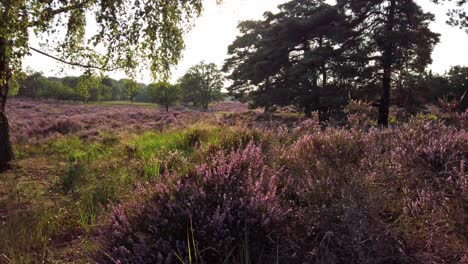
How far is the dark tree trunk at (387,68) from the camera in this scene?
17.9 metres

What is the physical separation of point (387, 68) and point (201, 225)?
19455 mm

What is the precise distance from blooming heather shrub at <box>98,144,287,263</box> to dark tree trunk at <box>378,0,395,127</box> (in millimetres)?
17452

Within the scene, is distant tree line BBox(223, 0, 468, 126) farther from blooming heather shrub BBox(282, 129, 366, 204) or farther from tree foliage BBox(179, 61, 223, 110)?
tree foliage BBox(179, 61, 223, 110)

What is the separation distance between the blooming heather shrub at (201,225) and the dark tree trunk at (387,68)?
687 inches

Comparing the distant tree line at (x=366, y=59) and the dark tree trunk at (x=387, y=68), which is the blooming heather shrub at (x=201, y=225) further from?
the dark tree trunk at (x=387, y=68)

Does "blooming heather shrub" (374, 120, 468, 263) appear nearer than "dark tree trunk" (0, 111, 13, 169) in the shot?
Yes

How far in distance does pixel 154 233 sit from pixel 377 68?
1995 cm

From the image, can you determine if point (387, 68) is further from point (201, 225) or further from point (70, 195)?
point (201, 225)

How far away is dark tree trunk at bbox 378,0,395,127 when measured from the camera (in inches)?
706

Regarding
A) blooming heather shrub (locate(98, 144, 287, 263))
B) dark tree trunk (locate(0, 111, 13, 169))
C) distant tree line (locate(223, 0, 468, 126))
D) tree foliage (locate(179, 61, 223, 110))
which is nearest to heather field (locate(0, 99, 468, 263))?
blooming heather shrub (locate(98, 144, 287, 263))

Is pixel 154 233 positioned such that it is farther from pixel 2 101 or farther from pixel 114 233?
pixel 2 101

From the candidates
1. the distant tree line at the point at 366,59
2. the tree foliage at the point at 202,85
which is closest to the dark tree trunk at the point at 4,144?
the distant tree line at the point at 366,59

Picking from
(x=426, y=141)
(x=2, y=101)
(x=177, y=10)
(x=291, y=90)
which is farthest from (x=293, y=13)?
(x=426, y=141)

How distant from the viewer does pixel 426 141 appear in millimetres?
4203
